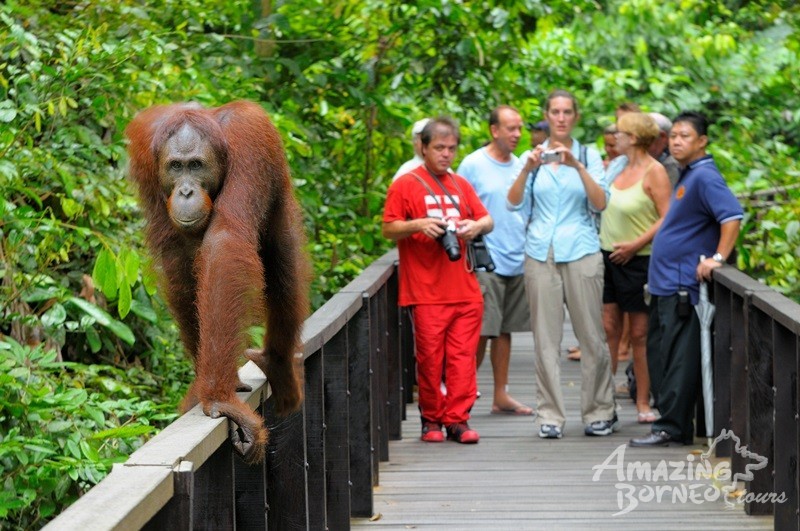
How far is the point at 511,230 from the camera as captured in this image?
727 centimetres

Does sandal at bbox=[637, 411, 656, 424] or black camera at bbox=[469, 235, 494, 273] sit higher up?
black camera at bbox=[469, 235, 494, 273]

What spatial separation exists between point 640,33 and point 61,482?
12.1m

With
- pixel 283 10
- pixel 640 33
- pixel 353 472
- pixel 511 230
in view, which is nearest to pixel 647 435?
pixel 511 230

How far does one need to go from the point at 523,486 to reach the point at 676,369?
3.49 ft

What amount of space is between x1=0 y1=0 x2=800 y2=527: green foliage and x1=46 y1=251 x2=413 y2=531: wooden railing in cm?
52

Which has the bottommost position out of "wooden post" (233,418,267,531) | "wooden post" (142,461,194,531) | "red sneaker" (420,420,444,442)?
"red sneaker" (420,420,444,442)

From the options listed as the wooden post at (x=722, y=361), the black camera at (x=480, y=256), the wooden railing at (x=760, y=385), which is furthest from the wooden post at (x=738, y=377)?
the black camera at (x=480, y=256)

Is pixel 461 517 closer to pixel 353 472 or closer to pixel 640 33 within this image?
pixel 353 472

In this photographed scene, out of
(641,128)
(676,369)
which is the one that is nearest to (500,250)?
(641,128)

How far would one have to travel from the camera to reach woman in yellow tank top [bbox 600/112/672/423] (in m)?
6.88

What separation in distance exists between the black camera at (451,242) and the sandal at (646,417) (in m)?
1.65

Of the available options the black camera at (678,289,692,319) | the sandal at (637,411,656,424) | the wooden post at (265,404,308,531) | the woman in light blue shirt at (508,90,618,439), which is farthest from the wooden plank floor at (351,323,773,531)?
the wooden post at (265,404,308,531)

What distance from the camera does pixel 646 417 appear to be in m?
7.02

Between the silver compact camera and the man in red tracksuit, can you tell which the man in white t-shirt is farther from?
the silver compact camera
